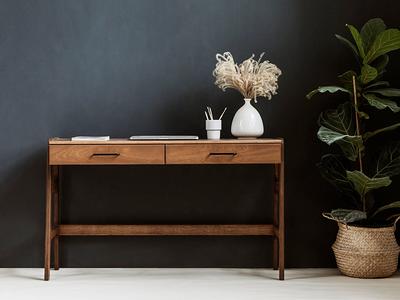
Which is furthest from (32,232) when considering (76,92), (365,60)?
(365,60)

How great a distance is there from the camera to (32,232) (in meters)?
3.96

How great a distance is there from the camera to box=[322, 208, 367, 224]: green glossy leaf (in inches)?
141

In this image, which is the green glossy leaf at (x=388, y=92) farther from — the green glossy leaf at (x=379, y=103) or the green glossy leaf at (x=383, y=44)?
the green glossy leaf at (x=383, y=44)

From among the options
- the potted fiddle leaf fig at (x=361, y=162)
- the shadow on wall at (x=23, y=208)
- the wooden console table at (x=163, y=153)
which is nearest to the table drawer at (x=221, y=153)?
the wooden console table at (x=163, y=153)

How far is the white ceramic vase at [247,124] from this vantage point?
371 cm

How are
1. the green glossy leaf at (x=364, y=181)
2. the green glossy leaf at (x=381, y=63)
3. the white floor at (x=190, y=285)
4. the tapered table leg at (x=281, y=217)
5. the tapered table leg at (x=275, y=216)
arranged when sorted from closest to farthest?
the white floor at (x=190, y=285) → the green glossy leaf at (x=364, y=181) → the tapered table leg at (x=281, y=217) → the green glossy leaf at (x=381, y=63) → the tapered table leg at (x=275, y=216)

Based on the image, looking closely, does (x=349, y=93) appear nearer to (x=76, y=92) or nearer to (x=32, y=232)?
(x=76, y=92)

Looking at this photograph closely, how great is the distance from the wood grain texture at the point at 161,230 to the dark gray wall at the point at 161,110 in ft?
0.56

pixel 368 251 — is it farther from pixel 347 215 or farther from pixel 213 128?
pixel 213 128

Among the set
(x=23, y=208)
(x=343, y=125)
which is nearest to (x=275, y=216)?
(x=343, y=125)

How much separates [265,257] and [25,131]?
168 centimetres

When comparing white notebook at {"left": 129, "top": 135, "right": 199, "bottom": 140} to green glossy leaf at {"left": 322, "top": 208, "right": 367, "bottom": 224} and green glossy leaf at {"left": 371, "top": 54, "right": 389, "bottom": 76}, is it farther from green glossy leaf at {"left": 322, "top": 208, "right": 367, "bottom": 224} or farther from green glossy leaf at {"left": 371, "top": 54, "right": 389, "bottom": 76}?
green glossy leaf at {"left": 371, "top": 54, "right": 389, "bottom": 76}

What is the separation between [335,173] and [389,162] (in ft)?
1.01

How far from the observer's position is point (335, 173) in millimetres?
3725
